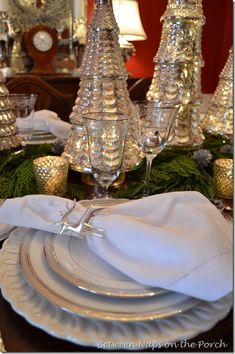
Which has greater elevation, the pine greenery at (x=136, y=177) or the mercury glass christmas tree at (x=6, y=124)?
the mercury glass christmas tree at (x=6, y=124)

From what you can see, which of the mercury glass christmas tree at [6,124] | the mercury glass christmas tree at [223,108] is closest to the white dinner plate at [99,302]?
the mercury glass christmas tree at [6,124]

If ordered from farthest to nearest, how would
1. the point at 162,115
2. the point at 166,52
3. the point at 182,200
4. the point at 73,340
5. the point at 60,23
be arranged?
the point at 60,23, the point at 166,52, the point at 162,115, the point at 182,200, the point at 73,340

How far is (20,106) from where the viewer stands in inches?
26.2

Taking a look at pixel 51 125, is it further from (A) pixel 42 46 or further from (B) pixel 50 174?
(A) pixel 42 46

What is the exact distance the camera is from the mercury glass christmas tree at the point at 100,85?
21.7 inches


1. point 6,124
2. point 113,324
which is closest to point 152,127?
point 6,124

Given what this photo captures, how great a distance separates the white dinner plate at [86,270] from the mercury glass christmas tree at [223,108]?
0.55 m

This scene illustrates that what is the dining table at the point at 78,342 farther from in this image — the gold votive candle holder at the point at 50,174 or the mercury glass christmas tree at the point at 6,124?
the mercury glass christmas tree at the point at 6,124

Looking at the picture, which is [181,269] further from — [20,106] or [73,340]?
[20,106]

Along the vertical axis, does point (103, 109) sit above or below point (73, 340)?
above

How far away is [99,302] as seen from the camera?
27 cm

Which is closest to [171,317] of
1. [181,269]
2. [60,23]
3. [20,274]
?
[181,269]

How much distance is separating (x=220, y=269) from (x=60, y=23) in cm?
184

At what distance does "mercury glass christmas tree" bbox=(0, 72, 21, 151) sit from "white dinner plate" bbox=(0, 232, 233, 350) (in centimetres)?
36
